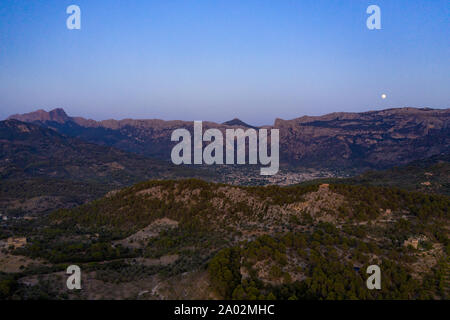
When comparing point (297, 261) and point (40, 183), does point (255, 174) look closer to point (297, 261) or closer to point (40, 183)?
point (40, 183)

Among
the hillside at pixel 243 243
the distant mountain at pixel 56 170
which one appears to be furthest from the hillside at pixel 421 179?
the distant mountain at pixel 56 170

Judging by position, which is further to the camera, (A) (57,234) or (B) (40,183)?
(B) (40,183)

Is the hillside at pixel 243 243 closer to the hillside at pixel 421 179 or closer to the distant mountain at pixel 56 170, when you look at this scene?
the hillside at pixel 421 179

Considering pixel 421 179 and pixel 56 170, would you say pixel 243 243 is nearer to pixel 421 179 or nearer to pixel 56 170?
pixel 421 179

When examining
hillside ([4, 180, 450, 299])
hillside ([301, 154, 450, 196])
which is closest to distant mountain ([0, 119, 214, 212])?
hillside ([4, 180, 450, 299])
